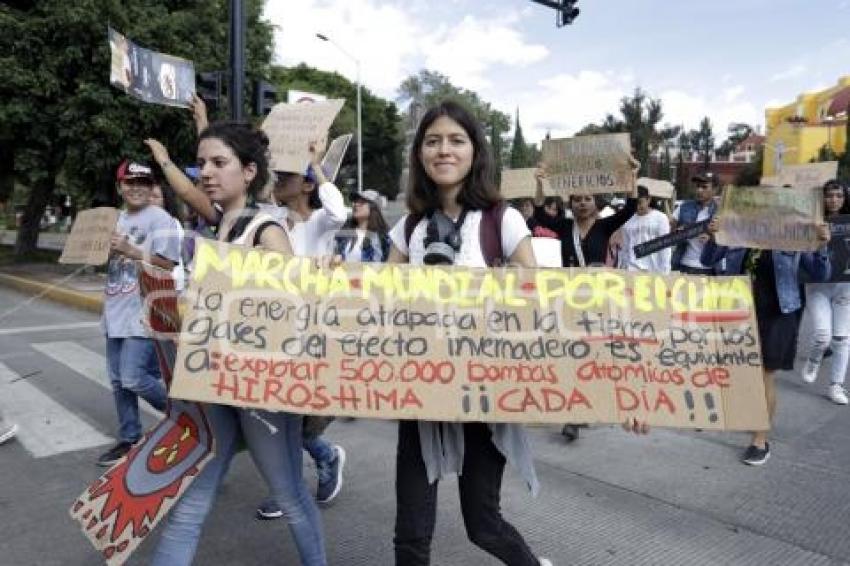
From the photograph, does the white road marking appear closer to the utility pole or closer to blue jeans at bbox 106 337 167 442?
the utility pole

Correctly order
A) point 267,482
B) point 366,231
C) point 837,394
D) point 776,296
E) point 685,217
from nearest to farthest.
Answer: point 267,482 < point 776,296 < point 837,394 < point 366,231 < point 685,217

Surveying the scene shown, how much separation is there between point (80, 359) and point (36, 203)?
11.6 metres

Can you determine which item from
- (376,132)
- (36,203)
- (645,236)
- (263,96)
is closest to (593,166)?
(645,236)

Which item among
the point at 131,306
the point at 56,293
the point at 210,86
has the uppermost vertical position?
the point at 210,86

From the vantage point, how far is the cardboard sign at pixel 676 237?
4.11 meters

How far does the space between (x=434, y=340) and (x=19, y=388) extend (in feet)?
17.1

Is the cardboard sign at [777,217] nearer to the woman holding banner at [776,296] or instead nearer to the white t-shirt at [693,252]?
the woman holding banner at [776,296]

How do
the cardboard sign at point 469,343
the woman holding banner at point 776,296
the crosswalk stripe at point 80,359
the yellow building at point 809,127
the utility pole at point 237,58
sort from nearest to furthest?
the cardboard sign at point 469,343 → the woman holding banner at point 776,296 → the crosswalk stripe at point 80,359 → the utility pole at point 237,58 → the yellow building at point 809,127

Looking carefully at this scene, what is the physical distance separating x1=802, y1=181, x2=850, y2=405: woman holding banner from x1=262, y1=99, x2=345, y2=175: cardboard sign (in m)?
3.94

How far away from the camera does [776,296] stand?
15.1ft

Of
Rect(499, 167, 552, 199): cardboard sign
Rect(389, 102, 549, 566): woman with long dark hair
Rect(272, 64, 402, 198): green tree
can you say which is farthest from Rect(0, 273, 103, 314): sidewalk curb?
Rect(272, 64, 402, 198): green tree

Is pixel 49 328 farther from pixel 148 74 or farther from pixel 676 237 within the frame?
pixel 676 237

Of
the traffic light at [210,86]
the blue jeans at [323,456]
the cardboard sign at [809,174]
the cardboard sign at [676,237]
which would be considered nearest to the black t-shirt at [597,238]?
the cardboard sign at [676,237]

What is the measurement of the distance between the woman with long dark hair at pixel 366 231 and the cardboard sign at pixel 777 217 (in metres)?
3.23
